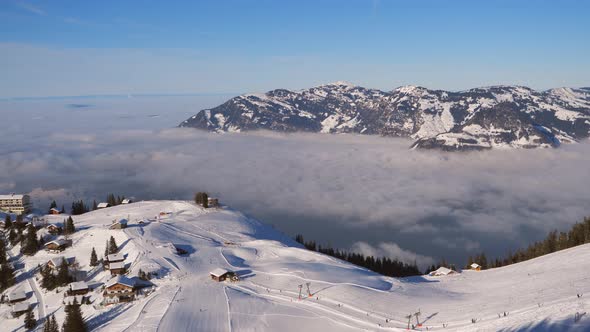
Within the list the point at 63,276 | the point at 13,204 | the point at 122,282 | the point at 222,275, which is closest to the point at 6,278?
the point at 63,276

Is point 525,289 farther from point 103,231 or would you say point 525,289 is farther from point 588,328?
point 103,231

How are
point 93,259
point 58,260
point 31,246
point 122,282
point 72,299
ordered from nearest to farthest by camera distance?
1. point 122,282
2. point 72,299
3. point 93,259
4. point 58,260
5. point 31,246

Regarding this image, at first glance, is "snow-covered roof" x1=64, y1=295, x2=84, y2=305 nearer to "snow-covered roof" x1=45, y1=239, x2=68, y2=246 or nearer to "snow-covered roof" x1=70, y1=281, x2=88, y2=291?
"snow-covered roof" x1=70, y1=281, x2=88, y2=291

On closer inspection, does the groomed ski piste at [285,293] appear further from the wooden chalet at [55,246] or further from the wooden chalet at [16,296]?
the wooden chalet at [55,246]

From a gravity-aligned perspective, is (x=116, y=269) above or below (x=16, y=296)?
above

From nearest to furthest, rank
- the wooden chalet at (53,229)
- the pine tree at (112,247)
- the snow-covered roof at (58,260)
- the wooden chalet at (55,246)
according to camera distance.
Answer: the snow-covered roof at (58,260), the pine tree at (112,247), the wooden chalet at (55,246), the wooden chalet at (53,229)

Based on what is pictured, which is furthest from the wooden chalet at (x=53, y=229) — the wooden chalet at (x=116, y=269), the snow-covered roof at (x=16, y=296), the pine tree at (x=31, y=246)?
the wooden chalet at (x=116, y=269)

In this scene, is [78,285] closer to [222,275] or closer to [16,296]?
[16,296]

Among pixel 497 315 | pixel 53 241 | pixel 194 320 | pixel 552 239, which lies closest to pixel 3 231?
pixel 53 241

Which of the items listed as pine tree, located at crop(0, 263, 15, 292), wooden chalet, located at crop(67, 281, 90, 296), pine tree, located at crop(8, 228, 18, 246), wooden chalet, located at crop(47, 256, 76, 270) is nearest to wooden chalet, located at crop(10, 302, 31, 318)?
wooden chalet, located at crop(67, 281, 90, 296)
